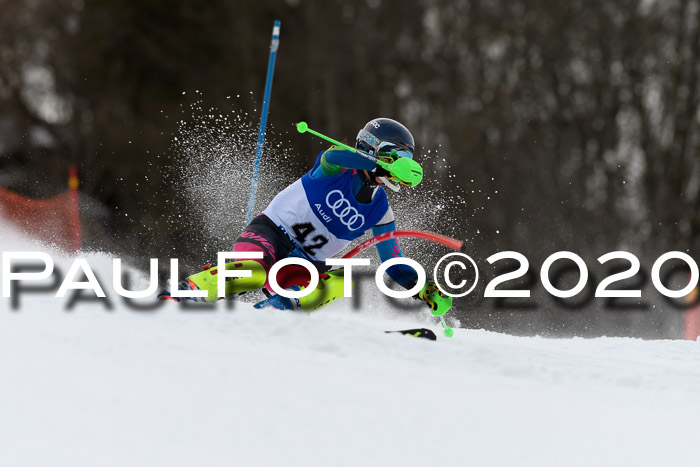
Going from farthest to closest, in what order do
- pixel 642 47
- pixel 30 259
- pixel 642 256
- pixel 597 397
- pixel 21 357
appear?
pixel 642 47 → pixel 642 256 → pixel 30 259 → pixel 597 397 → pixel 21 357

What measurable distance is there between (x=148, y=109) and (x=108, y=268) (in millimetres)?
14647

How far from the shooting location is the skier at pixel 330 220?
5.01m

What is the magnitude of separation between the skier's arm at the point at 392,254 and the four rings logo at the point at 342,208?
0.18 metres

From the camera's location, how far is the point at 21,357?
2.95m

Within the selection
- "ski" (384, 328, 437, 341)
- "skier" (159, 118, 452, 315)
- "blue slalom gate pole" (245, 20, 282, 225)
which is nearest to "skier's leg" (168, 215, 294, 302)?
"skier" (159, 118, 452, 315)

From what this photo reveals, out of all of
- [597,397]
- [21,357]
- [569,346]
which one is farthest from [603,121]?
[21,357]

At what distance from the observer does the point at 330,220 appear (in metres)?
5.18

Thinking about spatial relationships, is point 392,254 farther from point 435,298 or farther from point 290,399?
point 290,399

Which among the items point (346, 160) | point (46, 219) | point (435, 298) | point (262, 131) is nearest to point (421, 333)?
point (435, 298)

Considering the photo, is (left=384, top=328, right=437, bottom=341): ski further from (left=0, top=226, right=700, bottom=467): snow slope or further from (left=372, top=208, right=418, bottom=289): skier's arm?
(left=372, top=208, right=418, bottom=289): skier's arm

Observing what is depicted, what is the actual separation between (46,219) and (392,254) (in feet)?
26.3

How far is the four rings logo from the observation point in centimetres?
513

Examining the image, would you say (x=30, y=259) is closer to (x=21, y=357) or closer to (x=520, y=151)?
(x=21, y=357)

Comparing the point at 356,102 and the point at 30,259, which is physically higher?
the point at 356,102
